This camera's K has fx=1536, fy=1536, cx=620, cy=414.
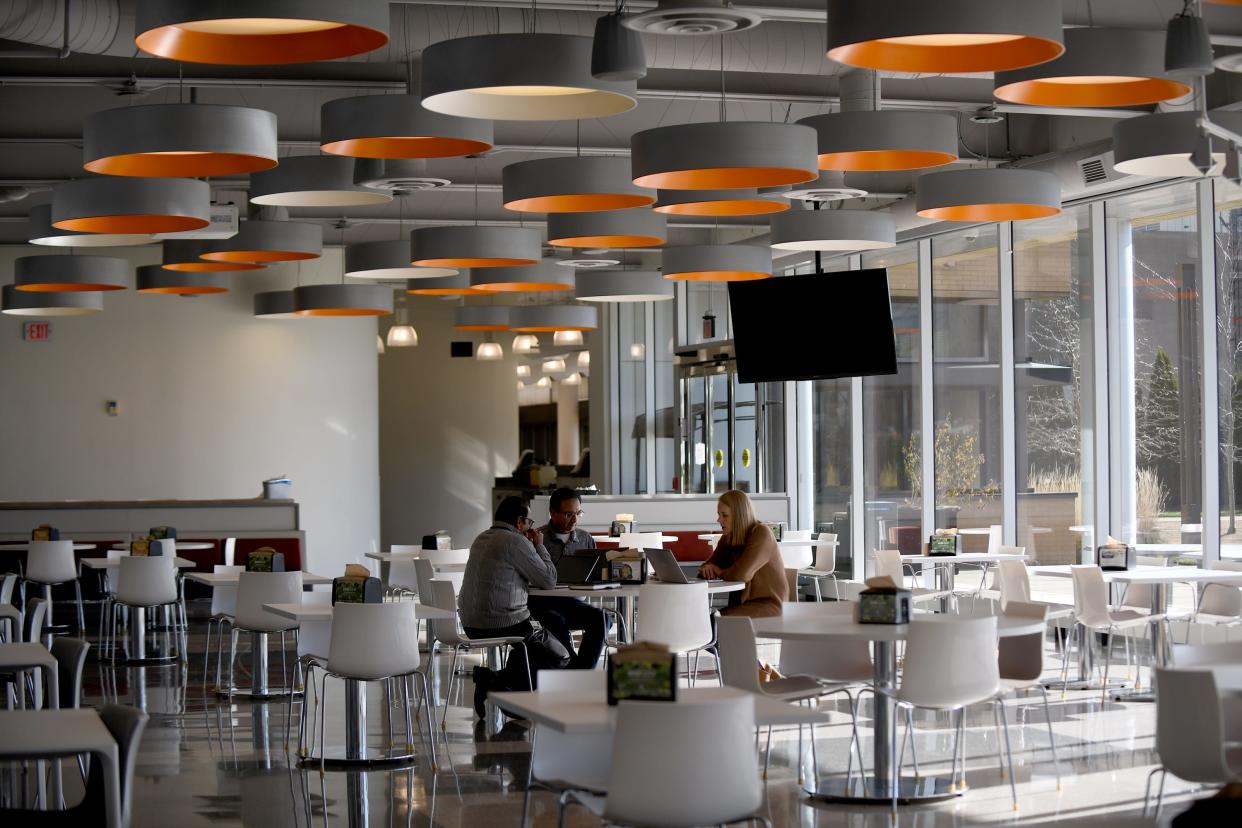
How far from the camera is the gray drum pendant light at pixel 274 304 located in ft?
50.9

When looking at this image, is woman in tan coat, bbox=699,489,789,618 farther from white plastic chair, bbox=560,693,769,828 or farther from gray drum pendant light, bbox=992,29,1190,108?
white plastic chair, bbox=560,693,769,828

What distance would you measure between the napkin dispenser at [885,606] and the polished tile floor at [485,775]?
0.79 m

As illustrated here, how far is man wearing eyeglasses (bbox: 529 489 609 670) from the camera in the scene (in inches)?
355

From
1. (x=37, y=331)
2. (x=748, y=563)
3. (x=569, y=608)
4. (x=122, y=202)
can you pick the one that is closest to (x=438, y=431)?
(x=37, y=331)

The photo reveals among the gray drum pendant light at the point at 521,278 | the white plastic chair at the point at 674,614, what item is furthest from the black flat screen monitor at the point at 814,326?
the white plastic chair at the point at 674,614

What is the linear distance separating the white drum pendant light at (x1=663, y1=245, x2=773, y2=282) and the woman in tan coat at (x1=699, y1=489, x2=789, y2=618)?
3.19 m

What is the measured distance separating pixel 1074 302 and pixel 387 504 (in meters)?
15.0

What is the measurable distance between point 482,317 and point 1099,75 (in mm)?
12118

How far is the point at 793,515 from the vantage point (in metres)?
17.4

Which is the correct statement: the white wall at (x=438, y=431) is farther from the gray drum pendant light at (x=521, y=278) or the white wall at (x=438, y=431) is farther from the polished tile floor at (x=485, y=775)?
the polished tile floor at (x=485, y=775)

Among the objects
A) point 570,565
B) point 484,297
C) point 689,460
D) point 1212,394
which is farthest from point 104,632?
point 484,297

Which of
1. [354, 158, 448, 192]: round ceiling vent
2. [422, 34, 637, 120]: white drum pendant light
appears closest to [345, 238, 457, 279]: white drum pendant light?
[354, 158, 448, 192]: round ceiling vent

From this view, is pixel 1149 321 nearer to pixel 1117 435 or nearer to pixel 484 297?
pixel 1117 435

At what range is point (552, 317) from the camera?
54.8ft
